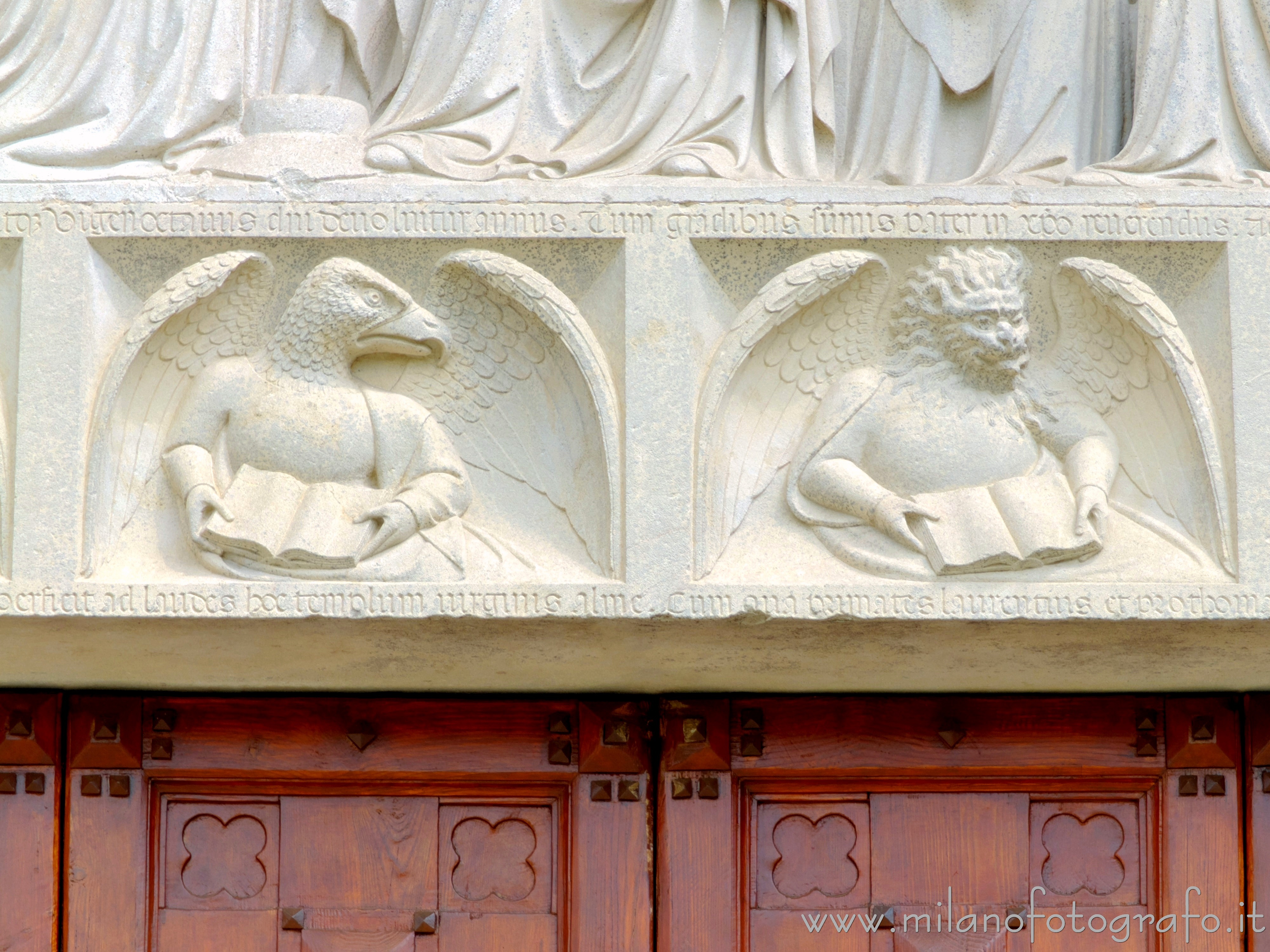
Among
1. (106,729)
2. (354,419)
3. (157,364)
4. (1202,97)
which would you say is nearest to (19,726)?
(106,729)

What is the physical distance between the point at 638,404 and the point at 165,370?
0.90 m

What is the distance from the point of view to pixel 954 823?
3457 mm

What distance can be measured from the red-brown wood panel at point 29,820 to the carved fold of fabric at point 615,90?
1.27 meters

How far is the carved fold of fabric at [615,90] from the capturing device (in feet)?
11.0

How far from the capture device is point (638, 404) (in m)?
3.24

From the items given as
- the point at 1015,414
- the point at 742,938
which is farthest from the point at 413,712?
the point at 1015,414

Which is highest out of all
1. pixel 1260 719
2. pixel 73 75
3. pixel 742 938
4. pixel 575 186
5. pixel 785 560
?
pixel 73 75

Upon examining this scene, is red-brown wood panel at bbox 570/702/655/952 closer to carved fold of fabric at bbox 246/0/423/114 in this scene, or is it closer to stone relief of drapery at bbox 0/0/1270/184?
stone relief of drapery at bbox 0/0/1270/184

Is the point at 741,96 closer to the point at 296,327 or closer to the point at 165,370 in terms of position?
the point at 296,327

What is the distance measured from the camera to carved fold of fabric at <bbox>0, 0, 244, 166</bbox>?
11.0 ft

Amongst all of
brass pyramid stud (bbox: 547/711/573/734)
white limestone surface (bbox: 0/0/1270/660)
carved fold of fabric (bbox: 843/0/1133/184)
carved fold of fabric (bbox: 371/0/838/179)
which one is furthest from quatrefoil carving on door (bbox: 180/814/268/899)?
carved fold of fabric (bbox: 843/0/1133/184)

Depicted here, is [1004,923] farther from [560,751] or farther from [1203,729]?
[560,751]

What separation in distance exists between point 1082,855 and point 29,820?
2044 millimetres

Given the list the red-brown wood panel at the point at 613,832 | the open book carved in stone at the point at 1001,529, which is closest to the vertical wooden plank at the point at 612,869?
the red-brown wood panel at the point at 613,832
